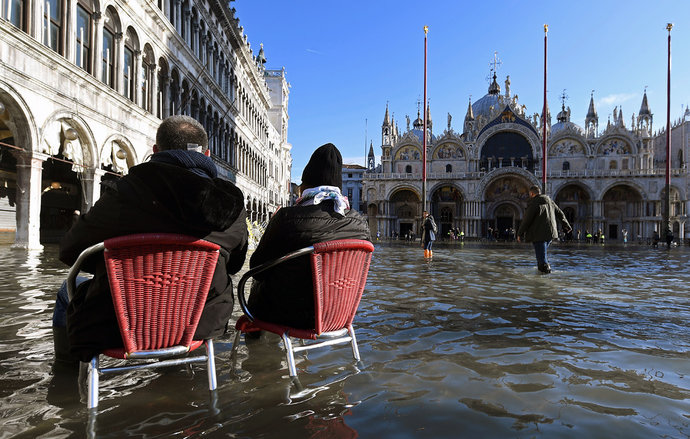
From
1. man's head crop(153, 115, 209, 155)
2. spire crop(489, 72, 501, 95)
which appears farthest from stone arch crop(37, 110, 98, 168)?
spire crop(489, 72, 501, 95)

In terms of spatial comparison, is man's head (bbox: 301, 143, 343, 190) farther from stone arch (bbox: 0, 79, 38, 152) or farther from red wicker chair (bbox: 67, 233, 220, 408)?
stone arch (bbox: 0, 79, 38, 152)

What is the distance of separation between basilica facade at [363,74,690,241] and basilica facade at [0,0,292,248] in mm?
33425

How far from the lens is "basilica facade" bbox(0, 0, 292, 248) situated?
11516 millimetres

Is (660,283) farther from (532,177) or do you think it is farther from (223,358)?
(532,177)

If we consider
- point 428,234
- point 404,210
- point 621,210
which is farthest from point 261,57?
point 621,210

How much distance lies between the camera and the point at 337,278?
2.66m

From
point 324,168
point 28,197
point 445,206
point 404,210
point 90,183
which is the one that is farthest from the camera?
point 404,210

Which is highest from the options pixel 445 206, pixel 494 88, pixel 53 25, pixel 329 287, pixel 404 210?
pixel 494 88

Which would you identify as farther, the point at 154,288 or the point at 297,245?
the point at 297,245

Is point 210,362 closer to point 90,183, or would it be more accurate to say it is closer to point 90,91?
point 90,183

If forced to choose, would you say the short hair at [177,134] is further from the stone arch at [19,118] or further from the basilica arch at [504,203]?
the basilica arch at [504,203]

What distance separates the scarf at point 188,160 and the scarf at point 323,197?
70 cm

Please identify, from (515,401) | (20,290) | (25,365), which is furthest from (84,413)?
(20,290)

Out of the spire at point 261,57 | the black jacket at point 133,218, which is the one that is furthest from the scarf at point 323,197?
the spire at point 261,57
